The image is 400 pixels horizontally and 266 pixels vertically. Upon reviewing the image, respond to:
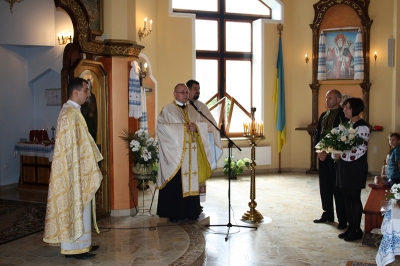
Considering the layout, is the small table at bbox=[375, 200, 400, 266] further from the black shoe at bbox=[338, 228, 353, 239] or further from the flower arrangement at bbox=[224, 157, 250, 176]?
the flower arrangement at bbox=[224, 157, 250, 176]

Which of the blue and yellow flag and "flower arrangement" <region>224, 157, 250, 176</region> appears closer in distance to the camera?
"flower arrangement" <region>224, 157, 250, 176</region>

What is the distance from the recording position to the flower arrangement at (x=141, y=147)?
22.7ft

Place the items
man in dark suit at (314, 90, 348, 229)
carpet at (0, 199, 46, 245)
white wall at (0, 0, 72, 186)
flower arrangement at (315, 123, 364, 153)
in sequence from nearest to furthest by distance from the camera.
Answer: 1. flower arrangement at (315, 123, 364, 153)
2. carpet at (0, 199, 46, 245)
3. man in dark suit at (314, 90, 348, 229)
4. white wall at (0, 0, 72, 186)

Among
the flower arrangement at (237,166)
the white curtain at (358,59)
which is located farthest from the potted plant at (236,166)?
the white curtain at (358,59)

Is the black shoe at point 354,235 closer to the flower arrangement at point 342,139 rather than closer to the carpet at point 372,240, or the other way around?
the carpet at point 372,240

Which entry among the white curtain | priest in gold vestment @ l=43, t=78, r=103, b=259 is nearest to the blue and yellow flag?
the white curtain

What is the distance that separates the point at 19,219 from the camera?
7.12 meters

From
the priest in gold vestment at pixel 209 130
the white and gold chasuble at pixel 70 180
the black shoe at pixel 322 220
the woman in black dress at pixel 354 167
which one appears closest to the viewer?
the white and gold chasuble at pixel 70 180

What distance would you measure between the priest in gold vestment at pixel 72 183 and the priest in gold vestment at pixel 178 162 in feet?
5.30

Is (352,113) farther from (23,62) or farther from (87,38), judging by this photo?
(23,62)

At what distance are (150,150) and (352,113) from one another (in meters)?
2.76

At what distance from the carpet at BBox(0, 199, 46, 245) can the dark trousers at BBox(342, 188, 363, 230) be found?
12.9ft

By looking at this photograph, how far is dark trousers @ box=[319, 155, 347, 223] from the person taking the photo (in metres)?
6.73

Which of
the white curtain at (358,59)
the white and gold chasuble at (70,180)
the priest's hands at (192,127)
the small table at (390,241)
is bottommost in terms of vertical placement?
the small table at (390,241)
